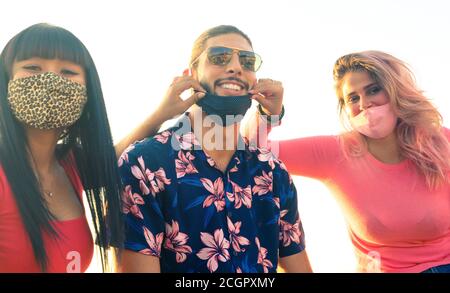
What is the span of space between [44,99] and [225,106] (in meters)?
1.33

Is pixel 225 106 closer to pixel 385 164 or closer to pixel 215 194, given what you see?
pixel 215 194

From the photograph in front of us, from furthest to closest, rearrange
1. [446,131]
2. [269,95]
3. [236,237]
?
[446,131] < [269,95] < [236,237]

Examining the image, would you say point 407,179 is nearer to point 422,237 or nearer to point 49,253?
point 422,237

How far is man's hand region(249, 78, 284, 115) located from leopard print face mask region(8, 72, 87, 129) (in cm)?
149

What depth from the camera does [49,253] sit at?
3326 mm

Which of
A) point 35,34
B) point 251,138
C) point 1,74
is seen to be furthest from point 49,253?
point 251,138

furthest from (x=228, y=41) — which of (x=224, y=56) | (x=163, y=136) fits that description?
(x=163, y=136)

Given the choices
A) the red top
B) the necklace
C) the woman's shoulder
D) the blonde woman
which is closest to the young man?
the red top

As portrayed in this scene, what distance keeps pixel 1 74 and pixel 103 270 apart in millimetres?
1490

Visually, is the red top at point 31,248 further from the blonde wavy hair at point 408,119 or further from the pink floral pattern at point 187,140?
the blonde wavy hair at point 408,119

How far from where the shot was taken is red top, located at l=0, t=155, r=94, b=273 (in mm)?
3215

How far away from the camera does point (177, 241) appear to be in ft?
11.7

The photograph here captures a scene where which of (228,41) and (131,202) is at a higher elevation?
(228,41)

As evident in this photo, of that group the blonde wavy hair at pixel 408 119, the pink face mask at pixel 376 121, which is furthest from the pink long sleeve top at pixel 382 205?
the pink face mask at pixel 376 121
